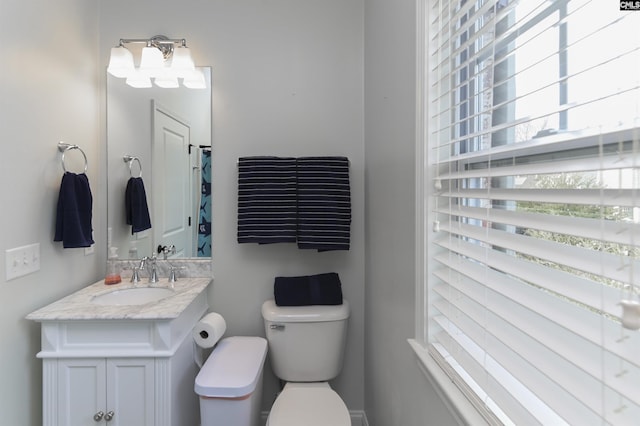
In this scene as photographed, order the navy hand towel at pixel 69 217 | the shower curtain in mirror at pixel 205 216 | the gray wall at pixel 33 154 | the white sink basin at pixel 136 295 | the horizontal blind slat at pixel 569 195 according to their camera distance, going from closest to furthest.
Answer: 1. the horizontal blind slat at pixel 569 195
2. the gray wall at pixel 33 154
3. the navy hand towel at pixel 69 217
4. the white sink basin at pixel 136 295
5. the shower curtain in mirror at pixel 205 216

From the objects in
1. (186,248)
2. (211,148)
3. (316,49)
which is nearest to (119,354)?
(186,248)

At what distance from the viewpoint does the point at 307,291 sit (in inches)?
70.2

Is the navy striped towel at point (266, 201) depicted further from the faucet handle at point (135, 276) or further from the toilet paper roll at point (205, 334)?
the faucet handle at point (135, 276)

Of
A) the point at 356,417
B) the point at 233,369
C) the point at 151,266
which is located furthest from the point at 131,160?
the point at 356,417

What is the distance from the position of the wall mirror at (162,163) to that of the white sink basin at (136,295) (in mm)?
225

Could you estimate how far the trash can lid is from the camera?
1366mm

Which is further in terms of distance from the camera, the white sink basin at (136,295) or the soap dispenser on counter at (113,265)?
the soap dispenser on counter at (113,265)

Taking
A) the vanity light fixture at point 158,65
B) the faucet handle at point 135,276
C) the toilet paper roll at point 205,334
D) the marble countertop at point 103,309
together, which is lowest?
the toilet paper roll at point 205,334

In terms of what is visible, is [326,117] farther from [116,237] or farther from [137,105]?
[116,237]

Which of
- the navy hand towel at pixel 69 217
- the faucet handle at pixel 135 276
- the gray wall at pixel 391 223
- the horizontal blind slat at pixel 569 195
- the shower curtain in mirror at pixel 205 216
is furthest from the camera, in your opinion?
the shower curtain in mirror at pixel 205 216

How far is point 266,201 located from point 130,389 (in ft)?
3.32

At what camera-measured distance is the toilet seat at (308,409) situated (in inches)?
53.3

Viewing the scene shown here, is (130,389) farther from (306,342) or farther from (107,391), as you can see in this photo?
(306,342)

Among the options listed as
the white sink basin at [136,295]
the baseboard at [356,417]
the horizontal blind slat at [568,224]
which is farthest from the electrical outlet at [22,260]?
the horizontal blind slat at [568,224]
